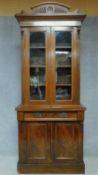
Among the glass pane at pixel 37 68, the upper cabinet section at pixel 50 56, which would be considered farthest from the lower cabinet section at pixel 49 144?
the glass pane at pixel 37 68

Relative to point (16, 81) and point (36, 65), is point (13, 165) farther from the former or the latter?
point (36, 65)

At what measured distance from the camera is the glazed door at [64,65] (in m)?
3.92

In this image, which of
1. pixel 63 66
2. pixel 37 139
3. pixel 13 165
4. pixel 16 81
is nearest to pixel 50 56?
pixel 63 66

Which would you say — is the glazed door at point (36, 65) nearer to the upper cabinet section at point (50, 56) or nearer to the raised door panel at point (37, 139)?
the upper cabinet section at point (50, 56)

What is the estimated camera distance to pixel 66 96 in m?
3.98

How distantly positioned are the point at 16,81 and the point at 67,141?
142cm

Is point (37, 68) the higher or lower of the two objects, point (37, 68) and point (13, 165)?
the higher

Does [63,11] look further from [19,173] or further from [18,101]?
[19,173]

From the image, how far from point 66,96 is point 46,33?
0.95 metres

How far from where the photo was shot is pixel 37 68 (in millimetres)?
3990

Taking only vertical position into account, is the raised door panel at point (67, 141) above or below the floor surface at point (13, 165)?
above

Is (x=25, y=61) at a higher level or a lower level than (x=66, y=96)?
higher

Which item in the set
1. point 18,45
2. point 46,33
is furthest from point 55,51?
point 18,45

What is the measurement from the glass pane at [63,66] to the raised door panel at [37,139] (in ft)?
1.61
